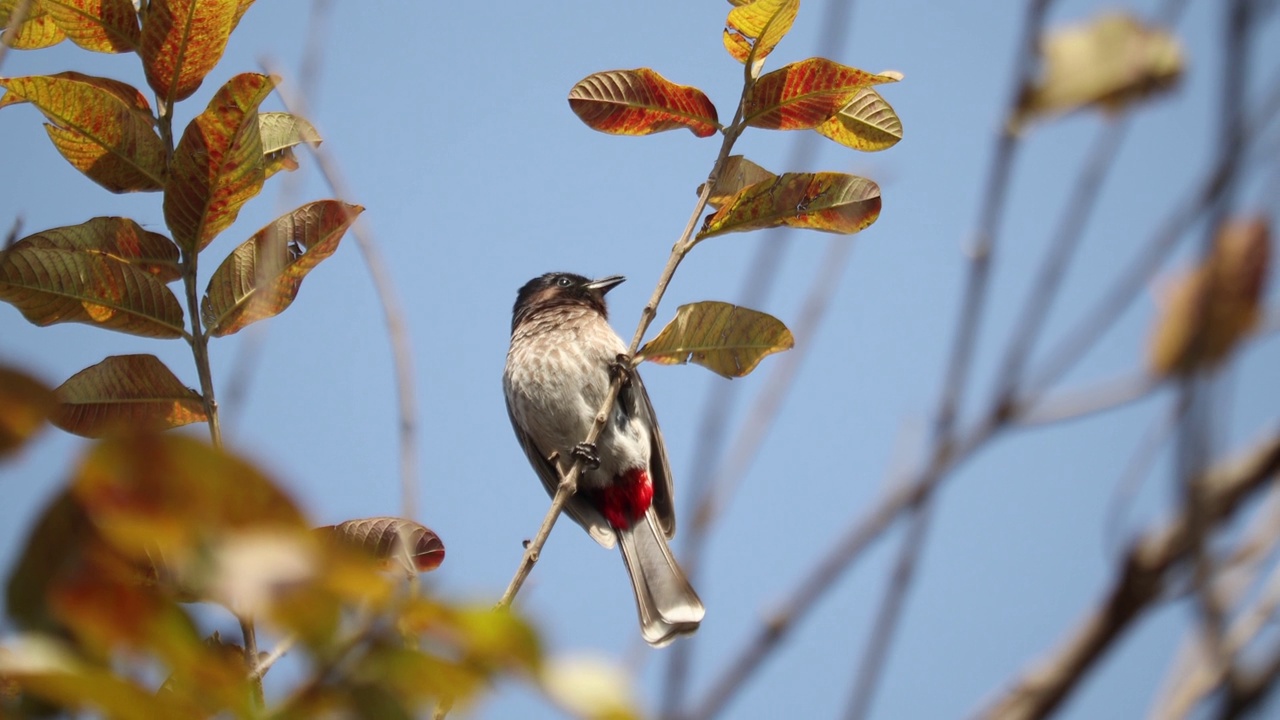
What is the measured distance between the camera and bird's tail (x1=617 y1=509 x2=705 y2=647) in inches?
178

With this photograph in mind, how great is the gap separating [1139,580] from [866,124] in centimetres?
222

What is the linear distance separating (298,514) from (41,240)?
163cm

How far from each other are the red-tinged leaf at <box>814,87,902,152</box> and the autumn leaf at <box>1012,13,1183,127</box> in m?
1.55

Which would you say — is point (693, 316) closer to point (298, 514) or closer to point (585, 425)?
point (298, 514)

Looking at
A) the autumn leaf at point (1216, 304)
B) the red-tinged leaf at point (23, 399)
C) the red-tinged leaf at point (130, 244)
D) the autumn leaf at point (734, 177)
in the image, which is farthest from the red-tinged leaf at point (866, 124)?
the red-tinged leaf at point (23, 399)

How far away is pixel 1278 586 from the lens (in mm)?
1095

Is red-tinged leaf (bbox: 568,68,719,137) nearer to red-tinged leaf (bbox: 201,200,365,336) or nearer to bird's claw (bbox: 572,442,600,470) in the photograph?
red-tinged leaf (bbox: 201,200,365,336)

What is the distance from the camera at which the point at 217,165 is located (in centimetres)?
220

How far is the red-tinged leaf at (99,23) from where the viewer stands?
2254 millimetres

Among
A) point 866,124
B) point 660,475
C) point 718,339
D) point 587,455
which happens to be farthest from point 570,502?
point 866,124

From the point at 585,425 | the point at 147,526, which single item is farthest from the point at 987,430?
the point at 585,425

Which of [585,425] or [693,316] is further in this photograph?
[585,425]

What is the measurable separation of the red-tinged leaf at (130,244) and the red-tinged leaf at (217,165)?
0.14ft

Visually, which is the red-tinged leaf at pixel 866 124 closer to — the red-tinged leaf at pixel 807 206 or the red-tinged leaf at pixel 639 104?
the red-tinged leaf at pixel 807 206
